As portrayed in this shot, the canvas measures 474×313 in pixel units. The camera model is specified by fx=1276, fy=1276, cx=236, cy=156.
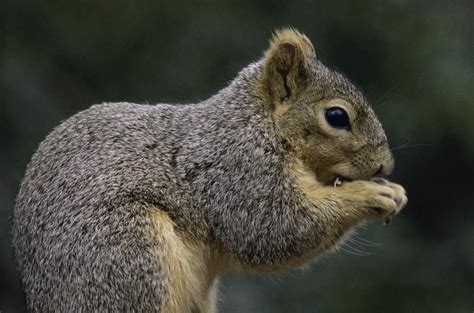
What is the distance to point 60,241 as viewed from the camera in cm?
337

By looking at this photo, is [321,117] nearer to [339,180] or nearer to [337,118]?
[337,118]

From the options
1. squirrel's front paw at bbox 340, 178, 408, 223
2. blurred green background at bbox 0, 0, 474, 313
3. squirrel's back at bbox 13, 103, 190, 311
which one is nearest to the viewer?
squirrel's back at bbox 13, 103, 190, 311

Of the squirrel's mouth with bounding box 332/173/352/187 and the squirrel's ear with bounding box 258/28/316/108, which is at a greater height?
the squirrel's ear with bounding box 258/28/316/108

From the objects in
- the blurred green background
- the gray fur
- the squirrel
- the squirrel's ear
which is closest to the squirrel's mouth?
the squirrel

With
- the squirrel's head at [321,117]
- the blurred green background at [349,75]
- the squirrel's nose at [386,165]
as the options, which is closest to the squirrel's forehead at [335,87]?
the squirrel's head at [321,117]

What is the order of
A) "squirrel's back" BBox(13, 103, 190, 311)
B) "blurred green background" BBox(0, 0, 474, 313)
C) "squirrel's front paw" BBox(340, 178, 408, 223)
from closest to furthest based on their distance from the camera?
1. "squirrel's back" BBox(13, 103, 190, 311)
2. "squirrel's front paw" BBox(340, 178, 408, 223)
3. "blurred green background" BBox(0, 0, 474, 313)

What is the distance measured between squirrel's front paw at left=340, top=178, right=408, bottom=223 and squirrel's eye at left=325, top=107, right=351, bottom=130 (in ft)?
0.55

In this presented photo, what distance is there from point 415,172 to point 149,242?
2454 millimetres

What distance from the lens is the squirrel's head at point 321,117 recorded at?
11.7 feet

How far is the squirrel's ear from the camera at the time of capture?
12.0 ft

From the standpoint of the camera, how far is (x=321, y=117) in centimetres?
361

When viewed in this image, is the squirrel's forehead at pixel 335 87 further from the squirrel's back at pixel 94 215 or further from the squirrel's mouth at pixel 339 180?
the squirrel's back at pixel 94 215

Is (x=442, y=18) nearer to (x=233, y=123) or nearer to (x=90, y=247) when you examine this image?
(x=233, y=123)

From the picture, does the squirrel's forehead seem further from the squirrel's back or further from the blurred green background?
the blurred green background
